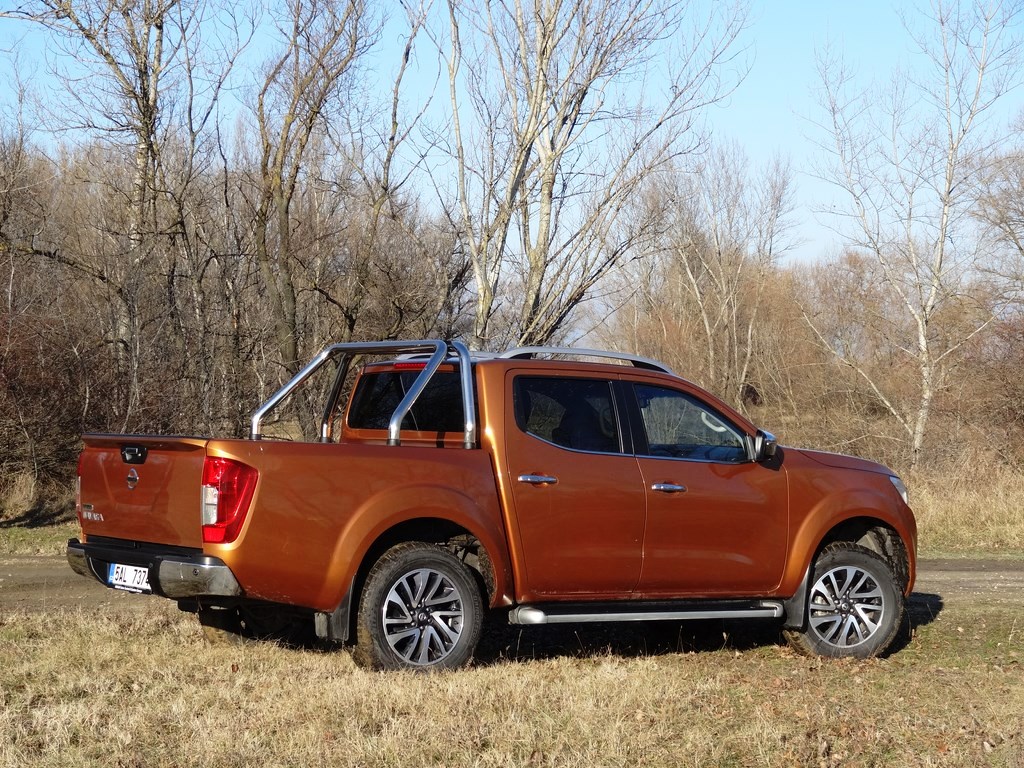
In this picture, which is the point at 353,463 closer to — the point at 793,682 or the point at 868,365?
the point at 793,682

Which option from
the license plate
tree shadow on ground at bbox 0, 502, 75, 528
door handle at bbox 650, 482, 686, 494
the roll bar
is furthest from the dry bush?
door handle at bbox 650, 482, 686, 494

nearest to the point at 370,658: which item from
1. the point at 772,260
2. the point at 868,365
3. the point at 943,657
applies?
the point at 943,657

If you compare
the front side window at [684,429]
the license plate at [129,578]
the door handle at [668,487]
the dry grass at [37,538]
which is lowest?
the dry grass at [37,538]

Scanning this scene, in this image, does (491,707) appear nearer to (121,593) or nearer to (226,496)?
(226,496)

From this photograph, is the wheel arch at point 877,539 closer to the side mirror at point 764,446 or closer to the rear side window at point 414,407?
the side mirror at point 764,446

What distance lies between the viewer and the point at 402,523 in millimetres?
6324

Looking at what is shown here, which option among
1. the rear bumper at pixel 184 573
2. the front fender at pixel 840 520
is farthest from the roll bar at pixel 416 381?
the front fender at pixel 840 520

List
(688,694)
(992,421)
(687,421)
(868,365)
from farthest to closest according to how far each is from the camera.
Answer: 1. (868,365)
2. (992,421)
3. (687,421)
4. (688,694)

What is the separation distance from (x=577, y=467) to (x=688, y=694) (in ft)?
4.88

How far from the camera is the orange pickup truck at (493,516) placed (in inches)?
233

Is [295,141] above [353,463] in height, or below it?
above

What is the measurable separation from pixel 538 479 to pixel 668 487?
0.87m

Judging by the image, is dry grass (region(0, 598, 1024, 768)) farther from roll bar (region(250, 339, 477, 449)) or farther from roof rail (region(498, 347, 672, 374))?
roof rail (region(498, 347, 672, 374))

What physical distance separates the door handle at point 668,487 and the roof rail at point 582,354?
845mm
